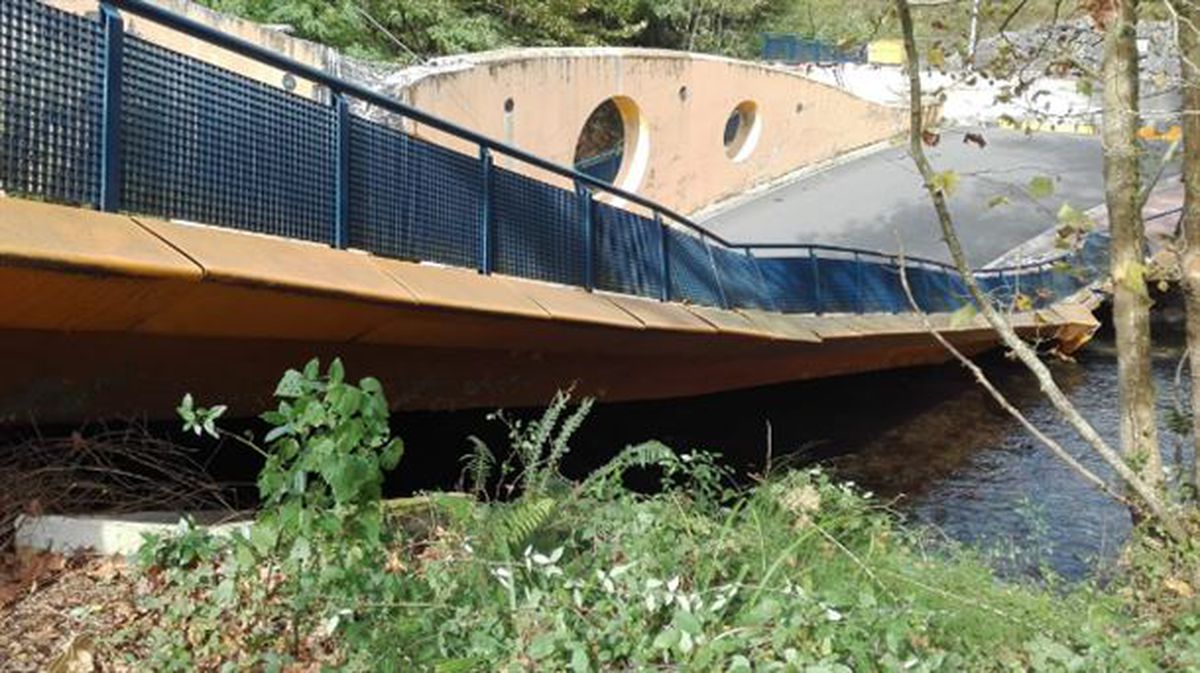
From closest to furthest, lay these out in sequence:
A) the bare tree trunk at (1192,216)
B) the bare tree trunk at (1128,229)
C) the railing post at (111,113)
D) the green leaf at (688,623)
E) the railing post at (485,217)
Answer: the green leaf at (688,623) → the railing post at (111,113) → the bare tree trunk at (1192,216) → the bare tree trunk at (1128,229) → the railing post at (485,217)

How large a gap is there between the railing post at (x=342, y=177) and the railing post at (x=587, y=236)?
3011mm

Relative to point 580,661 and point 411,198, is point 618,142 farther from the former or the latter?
point 580,661

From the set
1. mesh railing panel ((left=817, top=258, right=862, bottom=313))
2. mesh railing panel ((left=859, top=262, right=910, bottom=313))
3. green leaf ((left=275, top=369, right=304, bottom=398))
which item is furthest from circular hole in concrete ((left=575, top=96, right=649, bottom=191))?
green leaf ((left=275, top=369, right=304, bottom=398))

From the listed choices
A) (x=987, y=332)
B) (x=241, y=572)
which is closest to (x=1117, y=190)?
(x=241, y=572)

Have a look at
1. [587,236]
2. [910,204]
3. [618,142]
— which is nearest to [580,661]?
[587,236]

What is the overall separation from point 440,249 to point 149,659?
380 centimetres

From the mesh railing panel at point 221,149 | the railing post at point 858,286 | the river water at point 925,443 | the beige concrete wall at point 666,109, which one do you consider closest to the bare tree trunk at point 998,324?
the river water at point 925,443

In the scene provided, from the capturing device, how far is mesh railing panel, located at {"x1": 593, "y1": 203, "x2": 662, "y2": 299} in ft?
30.4

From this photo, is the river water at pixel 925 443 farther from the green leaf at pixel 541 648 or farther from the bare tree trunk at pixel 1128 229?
the green leaf at pixel 541 648

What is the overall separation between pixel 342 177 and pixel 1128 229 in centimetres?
483

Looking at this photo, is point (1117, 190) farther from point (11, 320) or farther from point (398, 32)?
point (398, 32)

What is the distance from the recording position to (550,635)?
340 centimetres

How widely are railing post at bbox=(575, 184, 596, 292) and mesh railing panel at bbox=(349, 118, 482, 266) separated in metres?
1.54

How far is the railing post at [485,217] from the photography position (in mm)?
7492
